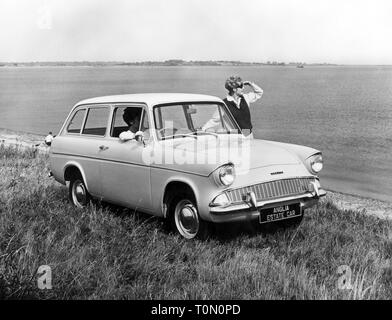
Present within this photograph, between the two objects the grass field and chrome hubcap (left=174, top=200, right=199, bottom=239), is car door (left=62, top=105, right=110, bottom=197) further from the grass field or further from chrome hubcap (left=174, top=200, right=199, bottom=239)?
chrome hubcap (left=174, top=200, right=199, bottom=239)

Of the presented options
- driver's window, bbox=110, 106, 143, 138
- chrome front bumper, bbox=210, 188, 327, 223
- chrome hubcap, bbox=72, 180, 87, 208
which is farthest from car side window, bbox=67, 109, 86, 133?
chrome front bumper, bbox=210, 188, 327, 223

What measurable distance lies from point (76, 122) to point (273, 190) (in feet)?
10.9

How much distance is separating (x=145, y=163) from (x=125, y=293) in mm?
2272

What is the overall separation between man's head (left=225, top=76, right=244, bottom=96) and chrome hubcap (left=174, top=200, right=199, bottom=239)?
9.47ft

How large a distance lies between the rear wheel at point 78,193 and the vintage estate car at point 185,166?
0.6 inches

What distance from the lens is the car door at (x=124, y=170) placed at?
5977mm

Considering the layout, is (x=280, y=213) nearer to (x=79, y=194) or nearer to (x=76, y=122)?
(x=79, y=194)

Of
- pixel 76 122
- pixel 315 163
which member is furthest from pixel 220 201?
pixel 76 122

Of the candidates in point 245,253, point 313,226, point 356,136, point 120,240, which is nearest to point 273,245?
point 245,253

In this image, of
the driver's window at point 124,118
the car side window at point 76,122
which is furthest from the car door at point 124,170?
the car side window at point 76,122

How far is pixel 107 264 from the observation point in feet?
14.5

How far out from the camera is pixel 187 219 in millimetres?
5523

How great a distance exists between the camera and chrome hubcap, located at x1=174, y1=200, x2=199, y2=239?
5441 mm
